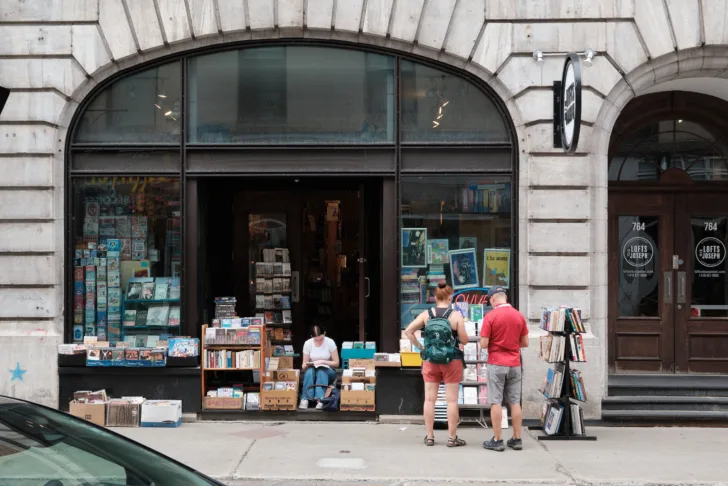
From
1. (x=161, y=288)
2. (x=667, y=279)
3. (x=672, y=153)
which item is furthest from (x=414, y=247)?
(x=672, y=153)

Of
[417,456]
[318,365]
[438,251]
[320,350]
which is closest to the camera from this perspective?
Result: [417,456]

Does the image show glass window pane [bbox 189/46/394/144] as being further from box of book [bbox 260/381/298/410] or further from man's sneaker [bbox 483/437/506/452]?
man's sneaker [bbox 483/437/506/452]

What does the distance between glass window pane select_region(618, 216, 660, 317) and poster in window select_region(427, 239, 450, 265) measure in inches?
126

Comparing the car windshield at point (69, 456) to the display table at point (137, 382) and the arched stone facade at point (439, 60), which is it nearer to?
the display table at point (137, 382)

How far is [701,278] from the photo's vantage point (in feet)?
42.4

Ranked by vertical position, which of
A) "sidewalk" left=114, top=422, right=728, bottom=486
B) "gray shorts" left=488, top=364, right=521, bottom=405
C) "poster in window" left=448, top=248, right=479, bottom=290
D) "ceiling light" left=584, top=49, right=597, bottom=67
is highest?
"ceiling light" left=584, top=49, right=597, bottom=67

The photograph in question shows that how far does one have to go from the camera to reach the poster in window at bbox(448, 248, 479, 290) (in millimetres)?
11523

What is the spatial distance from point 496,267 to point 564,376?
2.08m

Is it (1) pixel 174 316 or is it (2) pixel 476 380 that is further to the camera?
(1) pixel 174 316

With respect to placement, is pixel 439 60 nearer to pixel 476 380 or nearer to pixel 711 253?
pixel 476 380

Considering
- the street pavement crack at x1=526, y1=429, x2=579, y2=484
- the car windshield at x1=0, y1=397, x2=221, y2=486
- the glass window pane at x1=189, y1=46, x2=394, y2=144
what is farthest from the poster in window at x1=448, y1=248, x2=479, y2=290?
the car windshield at x1=0, y1=397, x2=221, y2=486

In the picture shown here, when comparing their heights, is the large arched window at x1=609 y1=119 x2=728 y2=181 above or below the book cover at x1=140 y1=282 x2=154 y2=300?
above

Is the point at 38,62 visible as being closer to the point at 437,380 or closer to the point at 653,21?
the point at 437,380

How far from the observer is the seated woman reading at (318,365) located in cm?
1120
